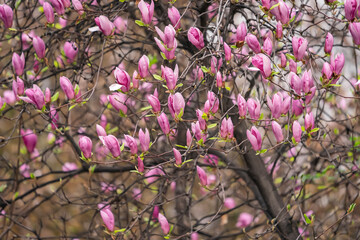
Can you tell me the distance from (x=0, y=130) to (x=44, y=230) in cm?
134

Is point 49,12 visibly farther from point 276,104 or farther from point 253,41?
point 276,104

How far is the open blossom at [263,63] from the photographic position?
1.69 meters

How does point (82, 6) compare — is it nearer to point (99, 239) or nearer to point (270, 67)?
point (270, 67)

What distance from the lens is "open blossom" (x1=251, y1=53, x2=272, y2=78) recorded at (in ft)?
5.56

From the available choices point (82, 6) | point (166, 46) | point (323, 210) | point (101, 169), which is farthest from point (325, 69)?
point (323, 210)

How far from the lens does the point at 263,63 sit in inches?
66.9

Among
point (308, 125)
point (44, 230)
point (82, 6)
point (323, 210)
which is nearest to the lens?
point (308, 125)

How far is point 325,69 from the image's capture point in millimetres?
1752

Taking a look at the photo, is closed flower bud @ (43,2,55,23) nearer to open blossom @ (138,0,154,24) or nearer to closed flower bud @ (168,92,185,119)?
open blossom @ (138,0,154,24)

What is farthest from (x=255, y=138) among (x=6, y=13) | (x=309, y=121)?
(x=6, y=13)

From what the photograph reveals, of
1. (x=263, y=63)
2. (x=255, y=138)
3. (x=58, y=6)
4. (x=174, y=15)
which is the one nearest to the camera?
(x=263, y=63)

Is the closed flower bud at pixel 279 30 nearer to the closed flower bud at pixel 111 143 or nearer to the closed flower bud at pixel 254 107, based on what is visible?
the closed flower bud at pixel 254 107

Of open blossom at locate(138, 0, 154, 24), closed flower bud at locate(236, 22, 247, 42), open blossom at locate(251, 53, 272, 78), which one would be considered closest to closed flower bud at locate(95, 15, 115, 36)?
open blossom at locate(138, 0, 154, 24)

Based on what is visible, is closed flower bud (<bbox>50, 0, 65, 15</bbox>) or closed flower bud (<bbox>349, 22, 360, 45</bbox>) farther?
closed flower bud (<bbox>50, 0, 65, 15</bbox>)
